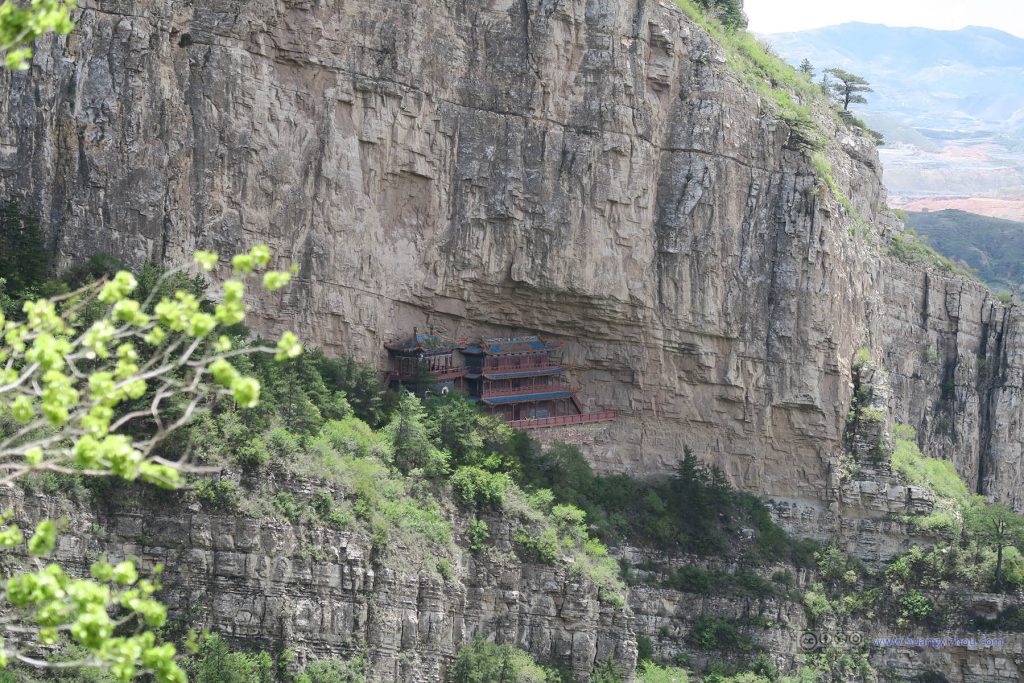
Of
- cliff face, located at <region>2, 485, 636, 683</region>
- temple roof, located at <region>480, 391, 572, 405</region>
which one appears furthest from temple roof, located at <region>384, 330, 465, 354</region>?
cliff face, located at <region>2, 485, 636, 683</region>

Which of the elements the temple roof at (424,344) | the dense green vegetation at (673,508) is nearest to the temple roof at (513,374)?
the temple roof at (424,344)

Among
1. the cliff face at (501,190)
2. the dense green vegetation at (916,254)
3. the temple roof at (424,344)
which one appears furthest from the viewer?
the dense green vegetation at (916,254)

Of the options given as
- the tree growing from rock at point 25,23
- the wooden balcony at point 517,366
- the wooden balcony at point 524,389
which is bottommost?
the wooden balcony at point 524,389

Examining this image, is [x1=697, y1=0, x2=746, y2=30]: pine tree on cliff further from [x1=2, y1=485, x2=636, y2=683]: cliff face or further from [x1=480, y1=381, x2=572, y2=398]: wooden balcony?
[x1=2, y1=485, x2=636, y2=683]: cliff face

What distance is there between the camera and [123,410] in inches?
1109

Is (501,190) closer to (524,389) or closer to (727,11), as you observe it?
(524,389)

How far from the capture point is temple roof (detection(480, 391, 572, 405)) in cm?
3766

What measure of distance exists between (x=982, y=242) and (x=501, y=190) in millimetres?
69774

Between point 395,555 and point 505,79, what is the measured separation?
12.1 metres

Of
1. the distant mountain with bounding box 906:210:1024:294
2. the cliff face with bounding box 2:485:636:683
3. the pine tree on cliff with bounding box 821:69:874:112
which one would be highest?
the pine tree on cliff with bounding box 821:69:874:112

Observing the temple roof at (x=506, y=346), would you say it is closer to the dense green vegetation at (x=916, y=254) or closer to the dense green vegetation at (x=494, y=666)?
the dense green vegetation at (x=494, y=666)

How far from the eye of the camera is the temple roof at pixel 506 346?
37.8m

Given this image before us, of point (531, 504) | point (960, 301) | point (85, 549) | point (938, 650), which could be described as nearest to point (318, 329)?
point (531, 504)

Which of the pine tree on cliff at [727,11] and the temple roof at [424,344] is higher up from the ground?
the pine tree on cliff at [727,11]
